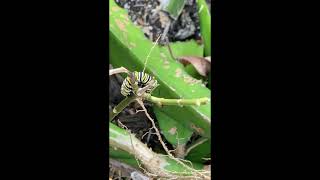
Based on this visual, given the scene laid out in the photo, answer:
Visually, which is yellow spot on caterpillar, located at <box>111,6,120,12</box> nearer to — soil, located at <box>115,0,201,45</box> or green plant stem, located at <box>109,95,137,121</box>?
soil, located at <box>115,0,201,45</box>

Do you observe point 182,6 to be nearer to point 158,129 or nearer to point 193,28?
point 193,28

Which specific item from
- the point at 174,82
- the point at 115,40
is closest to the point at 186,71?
the point at 174,82

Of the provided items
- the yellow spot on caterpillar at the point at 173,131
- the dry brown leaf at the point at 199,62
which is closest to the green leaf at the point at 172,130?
the yellow spot on caterpillar at the point at 173,131

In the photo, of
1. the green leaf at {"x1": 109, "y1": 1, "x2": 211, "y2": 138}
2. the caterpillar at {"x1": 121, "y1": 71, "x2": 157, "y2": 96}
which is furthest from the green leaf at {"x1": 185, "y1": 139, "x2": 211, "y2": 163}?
the caterpillar at {"x1": 121, "y1": 71, "x2": 157, "y2": 96}

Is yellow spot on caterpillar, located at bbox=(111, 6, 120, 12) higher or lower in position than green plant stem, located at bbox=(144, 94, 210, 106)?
higher

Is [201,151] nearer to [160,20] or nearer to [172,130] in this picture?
[172,130]

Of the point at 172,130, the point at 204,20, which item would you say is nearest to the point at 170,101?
the point at 172,130

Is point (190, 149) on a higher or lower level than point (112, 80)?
lower
